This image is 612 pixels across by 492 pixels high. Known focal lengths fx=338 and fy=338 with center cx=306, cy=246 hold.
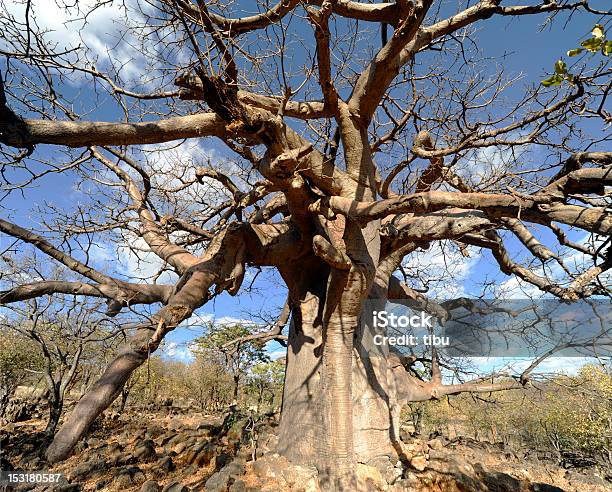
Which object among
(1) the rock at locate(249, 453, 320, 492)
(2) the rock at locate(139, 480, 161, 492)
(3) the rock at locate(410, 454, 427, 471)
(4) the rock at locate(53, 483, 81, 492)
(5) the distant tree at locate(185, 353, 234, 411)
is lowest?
(4) the rock at locate(53, 483, 81, 492)

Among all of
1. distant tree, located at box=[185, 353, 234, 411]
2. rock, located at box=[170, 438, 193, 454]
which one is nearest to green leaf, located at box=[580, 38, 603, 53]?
rock, located at box=[170, 438, 193, 454]

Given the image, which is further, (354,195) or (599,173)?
(354,195)

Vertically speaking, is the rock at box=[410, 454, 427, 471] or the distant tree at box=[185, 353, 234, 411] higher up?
the distant tree at box=[185, 353, 234, 411]

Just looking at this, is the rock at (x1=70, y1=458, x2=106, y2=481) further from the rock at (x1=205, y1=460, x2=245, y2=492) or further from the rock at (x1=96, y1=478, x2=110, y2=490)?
the rock at (x1=205, y1=460, x2=245, y2=492)

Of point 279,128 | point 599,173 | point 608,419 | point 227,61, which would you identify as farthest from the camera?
Answer: point 608,419

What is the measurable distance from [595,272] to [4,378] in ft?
52.6

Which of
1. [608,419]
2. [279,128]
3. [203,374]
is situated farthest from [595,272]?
[203,374]

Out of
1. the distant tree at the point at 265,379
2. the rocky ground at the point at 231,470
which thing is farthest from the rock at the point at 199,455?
the distant tree at the point at 265,379

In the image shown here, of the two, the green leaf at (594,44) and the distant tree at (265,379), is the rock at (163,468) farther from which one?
the distant tree at (265,379)

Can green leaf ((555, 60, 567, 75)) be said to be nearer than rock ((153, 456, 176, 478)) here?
Yes

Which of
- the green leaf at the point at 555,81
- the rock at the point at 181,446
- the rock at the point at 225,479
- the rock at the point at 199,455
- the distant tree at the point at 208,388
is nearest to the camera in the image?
the green leaf at the point at 555,81

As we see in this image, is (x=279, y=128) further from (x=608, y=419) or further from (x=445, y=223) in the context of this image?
(x=608, y=419)

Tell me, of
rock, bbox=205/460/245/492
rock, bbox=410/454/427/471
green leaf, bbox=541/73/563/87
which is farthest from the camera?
rock, bbox=410/454/427/471

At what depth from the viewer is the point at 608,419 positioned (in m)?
9.18
